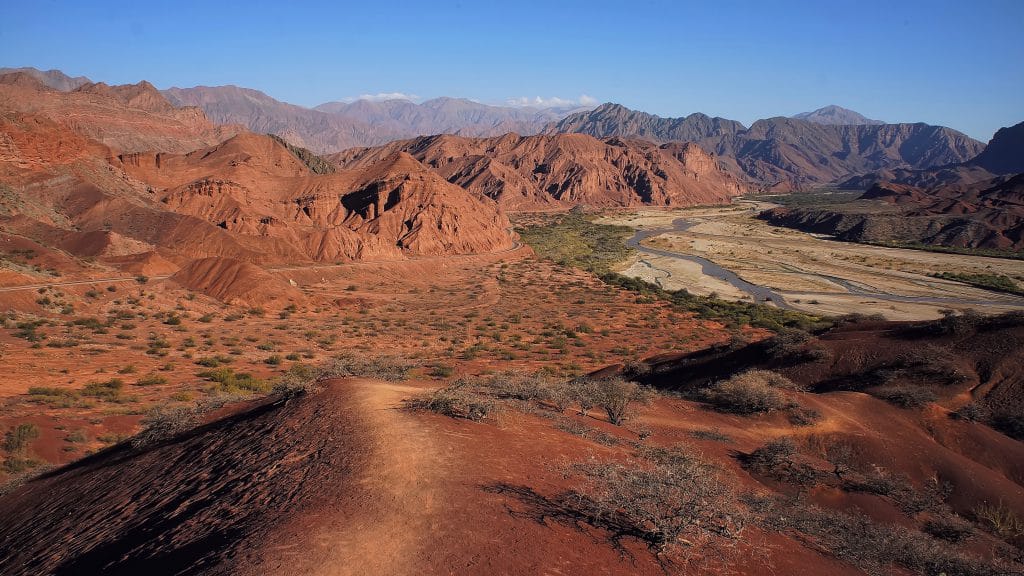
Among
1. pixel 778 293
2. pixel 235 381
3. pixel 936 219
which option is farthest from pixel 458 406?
pixel 936 219

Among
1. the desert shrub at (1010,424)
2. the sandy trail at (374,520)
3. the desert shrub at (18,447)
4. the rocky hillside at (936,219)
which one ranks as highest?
the rocky hillside at (936,219)

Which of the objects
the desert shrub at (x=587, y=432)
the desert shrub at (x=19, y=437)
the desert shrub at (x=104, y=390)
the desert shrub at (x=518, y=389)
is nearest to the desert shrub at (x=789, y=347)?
the desert shrub at (x=518, y=389)

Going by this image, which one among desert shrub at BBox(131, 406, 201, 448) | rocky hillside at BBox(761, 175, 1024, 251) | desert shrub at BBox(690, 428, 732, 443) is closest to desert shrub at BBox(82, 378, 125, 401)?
desert shrub at BBox(131, 406, 201, 448)

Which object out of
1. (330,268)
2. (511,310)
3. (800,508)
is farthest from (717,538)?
(330,268)

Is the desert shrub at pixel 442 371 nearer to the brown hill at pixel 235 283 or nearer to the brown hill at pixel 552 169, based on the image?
the brown hill at pixel 235 283

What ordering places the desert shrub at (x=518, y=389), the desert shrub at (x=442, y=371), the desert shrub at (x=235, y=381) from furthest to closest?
the desert shrub at (x=442, y=371)
the desert shrub at (x=235, y=381)
the desert shrub at (x=518, y=389)

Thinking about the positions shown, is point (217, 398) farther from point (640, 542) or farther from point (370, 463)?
point (640, 542)
